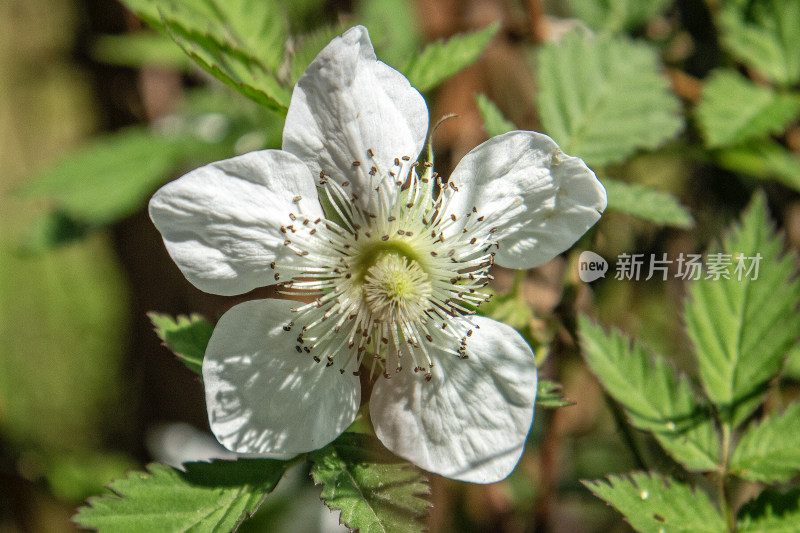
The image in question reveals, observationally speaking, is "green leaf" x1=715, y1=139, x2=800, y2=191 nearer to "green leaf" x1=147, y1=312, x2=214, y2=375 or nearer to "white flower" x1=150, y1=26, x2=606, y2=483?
"white flower" x1=150, y1=26, x2=606, y2=483

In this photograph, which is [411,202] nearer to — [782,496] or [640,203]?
[640,203]

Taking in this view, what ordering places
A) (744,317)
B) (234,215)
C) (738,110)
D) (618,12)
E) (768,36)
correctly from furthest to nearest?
(618,12) < (768,36) < (738,110) < (744,317) < (234,215)

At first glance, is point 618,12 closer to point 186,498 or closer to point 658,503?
point 658,503

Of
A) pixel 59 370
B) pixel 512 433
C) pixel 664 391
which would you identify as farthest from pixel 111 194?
pixel 664 391

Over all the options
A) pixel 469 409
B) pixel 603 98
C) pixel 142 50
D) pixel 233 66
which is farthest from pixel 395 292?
pixel 142 50

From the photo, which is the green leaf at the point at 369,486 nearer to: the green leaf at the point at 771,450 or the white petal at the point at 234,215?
the white petal at the point at 234,215

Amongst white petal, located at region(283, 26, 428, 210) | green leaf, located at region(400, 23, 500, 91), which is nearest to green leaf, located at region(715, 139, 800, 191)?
green leaf, located at region(400, 23, 500, 91)

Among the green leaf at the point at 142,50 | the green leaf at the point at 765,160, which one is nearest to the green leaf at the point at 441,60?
the green leaf at the point at 765,160
